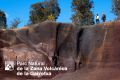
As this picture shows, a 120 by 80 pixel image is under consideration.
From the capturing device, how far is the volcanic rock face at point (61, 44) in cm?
1550

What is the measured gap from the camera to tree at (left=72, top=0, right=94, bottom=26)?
81.7 ft

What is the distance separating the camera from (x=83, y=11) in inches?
Result: 1011

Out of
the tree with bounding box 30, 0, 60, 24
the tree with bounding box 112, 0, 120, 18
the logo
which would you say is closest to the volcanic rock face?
the logo

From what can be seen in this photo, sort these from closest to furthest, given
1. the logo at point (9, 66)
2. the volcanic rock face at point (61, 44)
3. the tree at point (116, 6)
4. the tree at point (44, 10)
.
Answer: the volcanic rock face at point (61, 44)
the logo at point (9, 66)
the tree at point (116, 6)
the tree at point (44, 10)

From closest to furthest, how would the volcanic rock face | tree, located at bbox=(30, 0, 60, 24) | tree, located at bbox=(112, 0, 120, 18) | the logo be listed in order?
the volcanic rock face
the logo
tree, located at bbox=(112, 0, 120, 18)
tree, located at bbox=(30, 0, 60, 24)

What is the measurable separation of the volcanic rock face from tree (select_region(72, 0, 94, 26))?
8.12 metres

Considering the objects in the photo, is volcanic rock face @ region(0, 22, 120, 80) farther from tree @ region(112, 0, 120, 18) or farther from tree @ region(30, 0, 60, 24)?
tree @ region(30, 0, 60, 24)

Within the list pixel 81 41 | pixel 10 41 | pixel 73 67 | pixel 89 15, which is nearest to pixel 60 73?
pixel 73 67

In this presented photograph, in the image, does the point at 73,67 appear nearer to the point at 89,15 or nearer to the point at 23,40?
the point at 23,40

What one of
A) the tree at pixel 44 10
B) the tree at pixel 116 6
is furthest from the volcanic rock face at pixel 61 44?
the tree at pixel 44 10

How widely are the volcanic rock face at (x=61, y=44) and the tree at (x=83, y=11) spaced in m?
8.12

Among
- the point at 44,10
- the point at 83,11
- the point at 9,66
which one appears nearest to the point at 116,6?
the point at 83,11

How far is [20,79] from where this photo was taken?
16.6 m

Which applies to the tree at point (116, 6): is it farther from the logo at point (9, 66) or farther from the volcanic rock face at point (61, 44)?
the logo at point (9, 66)
